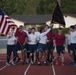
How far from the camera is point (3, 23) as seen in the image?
13469 millimetres

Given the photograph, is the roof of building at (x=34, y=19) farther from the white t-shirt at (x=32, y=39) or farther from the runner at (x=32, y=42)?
the white t-shirt at (x=32, y=39)

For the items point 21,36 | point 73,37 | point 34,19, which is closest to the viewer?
point 73,37

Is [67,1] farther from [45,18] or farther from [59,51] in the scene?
[59,51]

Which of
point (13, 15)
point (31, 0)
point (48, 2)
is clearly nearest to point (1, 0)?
point (13, 15)

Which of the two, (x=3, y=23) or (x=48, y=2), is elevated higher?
(x=48, y=2)

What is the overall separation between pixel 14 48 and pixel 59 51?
2.25 m

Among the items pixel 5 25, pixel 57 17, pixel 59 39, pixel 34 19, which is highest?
pixel 34 19

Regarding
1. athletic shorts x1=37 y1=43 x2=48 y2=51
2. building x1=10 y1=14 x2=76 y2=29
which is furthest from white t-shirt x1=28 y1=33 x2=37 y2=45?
building x1=10 y1=14 x2=76 y2=29

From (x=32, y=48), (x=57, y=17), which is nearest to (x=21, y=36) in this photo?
(x=32, y=48)

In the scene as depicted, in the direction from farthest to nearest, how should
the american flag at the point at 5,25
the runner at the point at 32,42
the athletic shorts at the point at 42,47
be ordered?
the runner at the point at 32,42
the athletic shorts at the point at 42,47
the american flag at the point at 5,25

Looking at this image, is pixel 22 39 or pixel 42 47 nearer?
pixel 42 47

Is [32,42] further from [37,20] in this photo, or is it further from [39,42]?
[37,20]

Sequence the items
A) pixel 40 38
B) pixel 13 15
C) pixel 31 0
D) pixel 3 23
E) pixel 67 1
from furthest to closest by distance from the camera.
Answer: pixel 31 0
pixel 67 1
pixel 13 15
pixel 40 38
pixel 3 23

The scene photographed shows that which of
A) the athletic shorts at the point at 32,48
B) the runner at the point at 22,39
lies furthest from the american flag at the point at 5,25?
the athletic shorts at the point at 32,48
